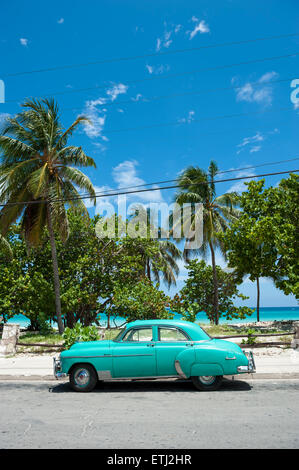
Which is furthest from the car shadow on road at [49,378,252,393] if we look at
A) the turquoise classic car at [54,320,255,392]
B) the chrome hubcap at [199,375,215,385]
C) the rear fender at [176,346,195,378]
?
the rear fender at [176,346,195,378]

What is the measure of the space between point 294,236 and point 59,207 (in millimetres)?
12899

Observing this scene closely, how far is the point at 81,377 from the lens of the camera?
8.12 metres

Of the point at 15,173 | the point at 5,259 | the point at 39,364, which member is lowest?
the point at 39,364

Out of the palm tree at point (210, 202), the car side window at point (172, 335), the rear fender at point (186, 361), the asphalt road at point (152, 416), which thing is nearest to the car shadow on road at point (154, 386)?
the asphalt road at point (152, 416)

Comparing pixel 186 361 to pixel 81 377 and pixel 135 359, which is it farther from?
pixel 81 377

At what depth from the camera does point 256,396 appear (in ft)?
24.3

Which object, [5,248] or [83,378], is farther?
[5,248]

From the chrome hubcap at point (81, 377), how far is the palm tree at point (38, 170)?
1002cm

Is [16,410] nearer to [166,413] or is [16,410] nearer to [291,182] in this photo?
[166,413]

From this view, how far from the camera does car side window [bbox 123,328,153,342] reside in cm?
804

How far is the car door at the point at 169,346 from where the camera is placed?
778 centimetres

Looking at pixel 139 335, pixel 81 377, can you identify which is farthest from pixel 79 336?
pixel 139 335

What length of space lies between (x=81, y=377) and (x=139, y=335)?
62.8 inches
